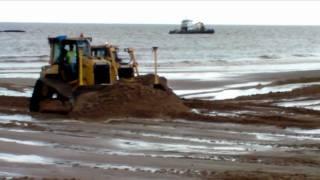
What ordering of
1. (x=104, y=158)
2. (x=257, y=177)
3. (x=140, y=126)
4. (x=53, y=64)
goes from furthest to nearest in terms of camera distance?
(x=53, y=64), (x=140, y=126), (x=104, y=158), (x=257, y=177)

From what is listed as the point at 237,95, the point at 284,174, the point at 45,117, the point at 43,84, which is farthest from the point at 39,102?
the point at 284,174

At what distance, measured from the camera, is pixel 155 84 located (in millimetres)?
17938

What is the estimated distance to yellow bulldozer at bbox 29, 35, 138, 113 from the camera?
16.6 m

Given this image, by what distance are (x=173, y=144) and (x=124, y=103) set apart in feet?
14.3

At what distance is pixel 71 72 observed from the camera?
17.2 meters

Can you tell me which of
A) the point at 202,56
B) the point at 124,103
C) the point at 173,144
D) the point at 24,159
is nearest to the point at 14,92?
the point at 124,103

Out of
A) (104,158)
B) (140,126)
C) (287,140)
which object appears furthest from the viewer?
(140,126)

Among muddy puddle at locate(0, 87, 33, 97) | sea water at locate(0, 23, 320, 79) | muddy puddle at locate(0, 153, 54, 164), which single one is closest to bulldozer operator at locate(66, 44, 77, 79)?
muddy puddle at locate(0, 87, 33, 97)

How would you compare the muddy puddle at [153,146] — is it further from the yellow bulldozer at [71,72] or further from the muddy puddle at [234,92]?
the muddy puddle at [234,92]

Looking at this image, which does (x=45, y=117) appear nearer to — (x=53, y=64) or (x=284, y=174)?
(x=53, y=64)

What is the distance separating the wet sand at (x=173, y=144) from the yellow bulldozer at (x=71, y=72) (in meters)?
0.61

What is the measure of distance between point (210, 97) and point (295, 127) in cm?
838

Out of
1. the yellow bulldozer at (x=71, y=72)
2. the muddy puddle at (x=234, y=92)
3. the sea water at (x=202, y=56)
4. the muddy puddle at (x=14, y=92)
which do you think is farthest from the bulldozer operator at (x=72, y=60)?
the sea water at (x=202, y=56)

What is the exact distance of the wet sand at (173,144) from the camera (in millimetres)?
9375
